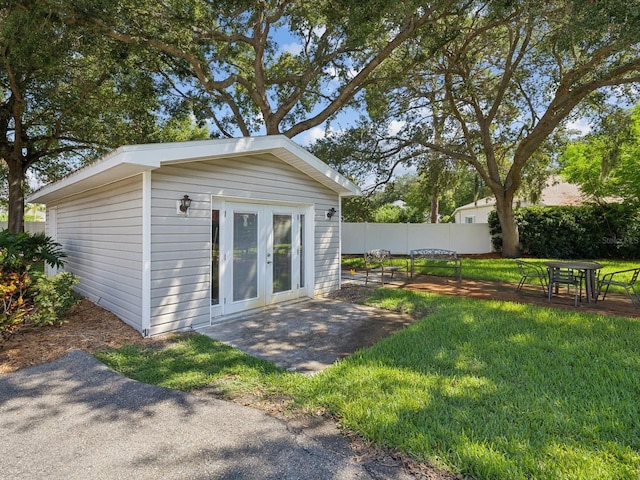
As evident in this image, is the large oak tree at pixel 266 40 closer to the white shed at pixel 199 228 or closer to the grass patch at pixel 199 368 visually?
the white shed at pixel 199 228

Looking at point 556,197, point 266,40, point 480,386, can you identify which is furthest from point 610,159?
point 480,386

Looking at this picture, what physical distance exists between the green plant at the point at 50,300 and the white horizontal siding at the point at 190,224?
146cm

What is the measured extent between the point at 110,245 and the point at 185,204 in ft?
6.26

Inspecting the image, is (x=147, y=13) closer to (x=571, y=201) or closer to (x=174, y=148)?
(x=174, y=148)

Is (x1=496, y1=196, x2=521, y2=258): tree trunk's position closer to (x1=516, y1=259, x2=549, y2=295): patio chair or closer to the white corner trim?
(x1=516, y1=259, x2=549, y2=295): patio chair

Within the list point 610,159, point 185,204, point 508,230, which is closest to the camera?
point 185,204

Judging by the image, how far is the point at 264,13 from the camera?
9531 millimetres

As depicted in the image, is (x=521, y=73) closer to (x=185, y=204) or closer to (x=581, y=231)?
(x=581, y=231)

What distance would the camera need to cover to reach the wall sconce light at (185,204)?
5.13m

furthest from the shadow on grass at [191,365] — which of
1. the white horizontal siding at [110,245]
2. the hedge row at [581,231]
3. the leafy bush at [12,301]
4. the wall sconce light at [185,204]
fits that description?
the hedge row at [581,231]

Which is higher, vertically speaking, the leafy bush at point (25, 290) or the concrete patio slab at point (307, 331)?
the leafy bush at point (25, 290)

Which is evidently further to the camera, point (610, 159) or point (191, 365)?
point (610, 159)

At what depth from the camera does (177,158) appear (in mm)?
4699

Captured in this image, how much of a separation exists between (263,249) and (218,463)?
442 cm
